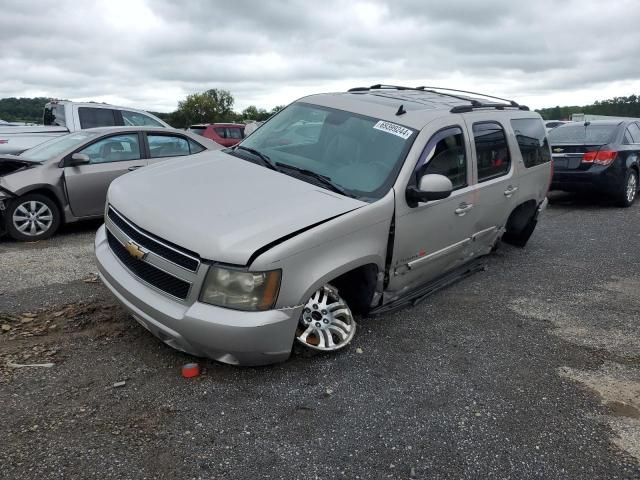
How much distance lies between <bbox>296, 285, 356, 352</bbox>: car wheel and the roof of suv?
5.19 feet

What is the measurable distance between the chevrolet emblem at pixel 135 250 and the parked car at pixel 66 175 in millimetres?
3891

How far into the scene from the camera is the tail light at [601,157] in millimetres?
9438

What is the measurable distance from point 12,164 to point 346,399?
5.62m

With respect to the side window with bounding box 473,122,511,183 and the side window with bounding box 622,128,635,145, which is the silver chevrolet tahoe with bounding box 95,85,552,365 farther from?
the side window with bounding box 622,128,635,145

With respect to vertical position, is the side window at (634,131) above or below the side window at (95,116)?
below

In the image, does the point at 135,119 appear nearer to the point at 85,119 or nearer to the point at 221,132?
the point at 85,119

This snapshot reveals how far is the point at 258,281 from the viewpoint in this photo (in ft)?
9.91

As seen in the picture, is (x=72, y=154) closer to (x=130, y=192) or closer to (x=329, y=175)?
(x=130, y=192)

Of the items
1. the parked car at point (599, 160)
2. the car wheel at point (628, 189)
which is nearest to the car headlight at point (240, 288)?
the parked car at point (599, 160)

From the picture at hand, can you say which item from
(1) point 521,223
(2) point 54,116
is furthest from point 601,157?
(2) point 54,116

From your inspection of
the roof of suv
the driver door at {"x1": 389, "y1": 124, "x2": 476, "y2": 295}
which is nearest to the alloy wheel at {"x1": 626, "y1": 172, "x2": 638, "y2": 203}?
the roof of suv

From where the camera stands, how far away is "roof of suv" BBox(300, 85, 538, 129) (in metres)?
4.39

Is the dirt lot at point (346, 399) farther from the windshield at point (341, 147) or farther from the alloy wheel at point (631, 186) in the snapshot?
the alloy wheel at point (631, 186)

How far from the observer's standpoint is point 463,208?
4.59 m
